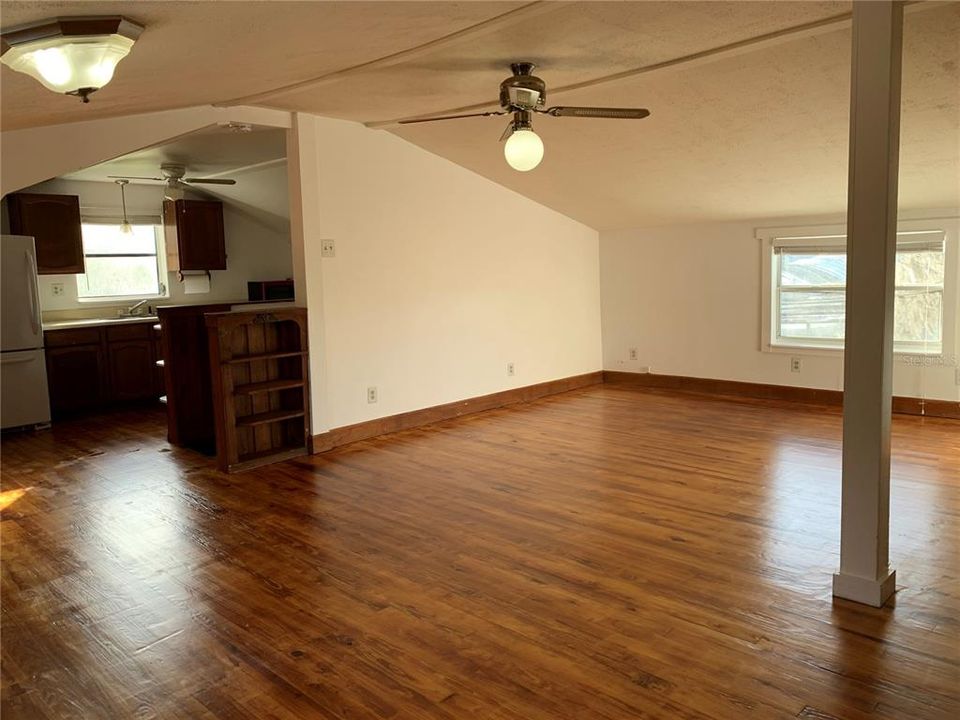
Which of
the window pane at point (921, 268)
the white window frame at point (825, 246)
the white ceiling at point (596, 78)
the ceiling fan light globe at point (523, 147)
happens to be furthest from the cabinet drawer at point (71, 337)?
the window pane at point (921, 268)

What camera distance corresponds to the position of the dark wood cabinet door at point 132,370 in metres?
6.81

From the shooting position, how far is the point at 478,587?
2.90 metres

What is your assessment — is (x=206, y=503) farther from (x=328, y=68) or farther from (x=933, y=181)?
(x=933, y=181)

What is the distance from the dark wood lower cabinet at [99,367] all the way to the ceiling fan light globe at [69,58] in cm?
506

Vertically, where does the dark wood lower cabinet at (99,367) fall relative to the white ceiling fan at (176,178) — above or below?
below

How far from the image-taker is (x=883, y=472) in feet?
8.55

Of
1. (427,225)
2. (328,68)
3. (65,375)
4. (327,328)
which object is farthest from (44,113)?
(65,375)

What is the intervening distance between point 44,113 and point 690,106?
11.7 feet

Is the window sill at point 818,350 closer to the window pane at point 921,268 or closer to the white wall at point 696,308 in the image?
the white wall at point 696,308

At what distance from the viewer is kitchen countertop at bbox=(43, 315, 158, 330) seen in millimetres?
6504

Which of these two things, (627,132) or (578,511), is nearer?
(578,511)

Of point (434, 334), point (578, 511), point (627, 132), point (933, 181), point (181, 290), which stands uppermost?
point (627, 132)

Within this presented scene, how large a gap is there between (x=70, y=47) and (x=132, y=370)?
18.1 feet

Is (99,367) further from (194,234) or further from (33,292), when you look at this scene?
(194,234)
